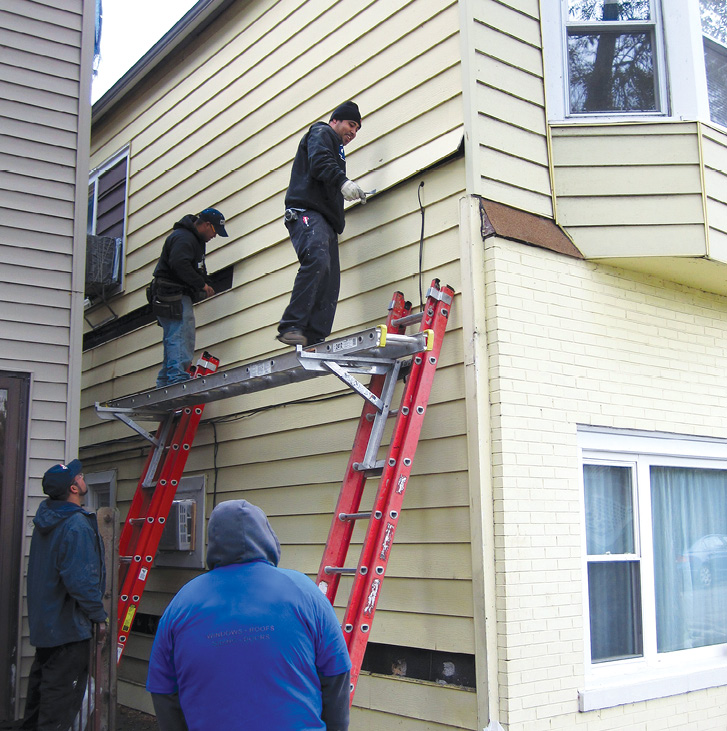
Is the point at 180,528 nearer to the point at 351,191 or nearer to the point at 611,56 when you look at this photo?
the point at 351,191

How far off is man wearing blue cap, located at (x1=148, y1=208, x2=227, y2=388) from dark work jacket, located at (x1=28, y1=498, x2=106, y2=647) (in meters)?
1.79

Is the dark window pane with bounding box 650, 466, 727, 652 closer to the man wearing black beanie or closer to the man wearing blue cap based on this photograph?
the man wearing black beanie

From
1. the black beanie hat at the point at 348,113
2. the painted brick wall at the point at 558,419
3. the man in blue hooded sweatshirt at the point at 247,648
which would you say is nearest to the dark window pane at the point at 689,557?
the painted brick wall at the point at 558,419

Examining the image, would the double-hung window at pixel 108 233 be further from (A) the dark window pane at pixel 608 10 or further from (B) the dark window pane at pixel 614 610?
(B) the dark window pane at pixel 614 610

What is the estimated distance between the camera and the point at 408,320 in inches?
196

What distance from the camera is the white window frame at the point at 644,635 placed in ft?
16.1

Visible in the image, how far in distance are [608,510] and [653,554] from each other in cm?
52

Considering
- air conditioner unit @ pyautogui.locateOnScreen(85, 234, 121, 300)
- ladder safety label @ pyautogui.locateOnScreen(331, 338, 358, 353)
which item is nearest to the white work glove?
ladder safety label @ pyautogui.locateOnScreen(331, 338, 358, 353)

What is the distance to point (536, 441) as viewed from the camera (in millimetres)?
4828

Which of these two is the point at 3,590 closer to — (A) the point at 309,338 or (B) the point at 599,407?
(A) the point at 309,338

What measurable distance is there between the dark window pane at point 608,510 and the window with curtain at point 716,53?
2.70m

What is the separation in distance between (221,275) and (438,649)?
3.98 m

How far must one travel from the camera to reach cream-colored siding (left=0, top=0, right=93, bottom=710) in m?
6.40

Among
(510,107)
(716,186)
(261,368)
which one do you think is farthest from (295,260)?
(716,186)
